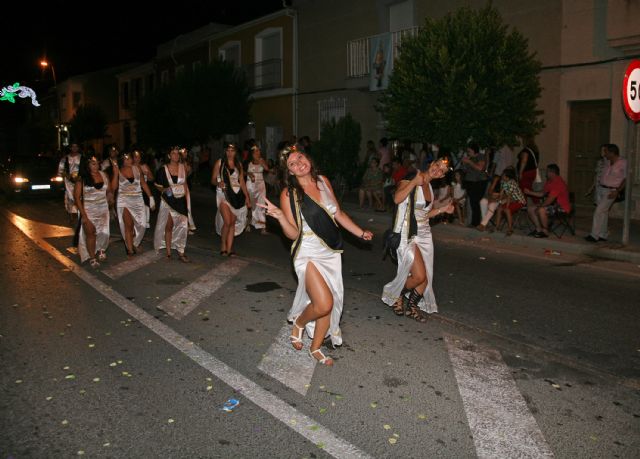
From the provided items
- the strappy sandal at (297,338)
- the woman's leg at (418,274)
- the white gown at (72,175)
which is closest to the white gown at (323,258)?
the strappy sandal at (297,338)

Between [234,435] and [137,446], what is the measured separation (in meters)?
0.57

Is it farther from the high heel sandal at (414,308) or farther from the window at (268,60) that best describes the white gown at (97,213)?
the window at (268,60)

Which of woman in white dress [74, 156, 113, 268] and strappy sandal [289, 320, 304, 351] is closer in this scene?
strappy sandal [289, 320, 304, 351]

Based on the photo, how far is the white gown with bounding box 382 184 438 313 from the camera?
21.6 feet

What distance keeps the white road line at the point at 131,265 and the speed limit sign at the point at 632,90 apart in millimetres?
7827

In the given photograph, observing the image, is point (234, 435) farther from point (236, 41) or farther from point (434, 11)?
point (236, 41)

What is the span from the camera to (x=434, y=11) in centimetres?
1981

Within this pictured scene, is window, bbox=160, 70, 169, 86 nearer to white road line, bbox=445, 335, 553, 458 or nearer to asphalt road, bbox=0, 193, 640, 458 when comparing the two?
asphalt road, bbox=0, 193, 640, 458

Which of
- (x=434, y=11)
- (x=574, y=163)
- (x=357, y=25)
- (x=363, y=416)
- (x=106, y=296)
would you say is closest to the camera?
(x=363, y=416)

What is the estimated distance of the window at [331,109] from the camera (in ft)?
80.4

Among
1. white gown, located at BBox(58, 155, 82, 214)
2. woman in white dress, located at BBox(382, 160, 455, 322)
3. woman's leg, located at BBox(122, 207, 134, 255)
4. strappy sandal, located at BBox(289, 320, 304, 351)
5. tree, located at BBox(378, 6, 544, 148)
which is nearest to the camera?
strappy sandal, located at BBox(289, 320, 304, 351)

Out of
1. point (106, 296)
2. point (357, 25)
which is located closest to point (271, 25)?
point (357, 25)

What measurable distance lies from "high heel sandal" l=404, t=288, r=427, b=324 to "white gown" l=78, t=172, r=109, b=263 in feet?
17.4

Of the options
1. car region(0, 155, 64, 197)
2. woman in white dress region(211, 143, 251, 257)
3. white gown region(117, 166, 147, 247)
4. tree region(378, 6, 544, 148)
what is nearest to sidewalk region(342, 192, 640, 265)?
tree region(378, 6, 544, 148)
